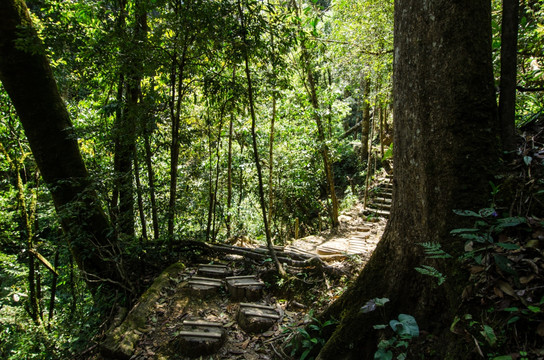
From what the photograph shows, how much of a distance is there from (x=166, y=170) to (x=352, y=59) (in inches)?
243

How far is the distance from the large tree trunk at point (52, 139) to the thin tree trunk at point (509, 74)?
14.7 ft

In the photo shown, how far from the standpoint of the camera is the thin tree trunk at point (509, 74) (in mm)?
1967

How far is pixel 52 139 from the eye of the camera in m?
4.32

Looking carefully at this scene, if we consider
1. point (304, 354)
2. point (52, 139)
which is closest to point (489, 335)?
point (304, 354)

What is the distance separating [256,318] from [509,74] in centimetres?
316

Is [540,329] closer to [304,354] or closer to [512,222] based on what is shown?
[512,222]

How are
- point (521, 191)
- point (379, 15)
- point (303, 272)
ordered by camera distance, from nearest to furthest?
point (521, 191) < point (303, 272) < point (379, 15)

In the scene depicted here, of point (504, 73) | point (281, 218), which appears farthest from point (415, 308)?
point (281, 218)

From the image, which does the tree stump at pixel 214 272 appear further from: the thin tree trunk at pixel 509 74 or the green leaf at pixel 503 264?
the thin tree trunk at pixel 509 74

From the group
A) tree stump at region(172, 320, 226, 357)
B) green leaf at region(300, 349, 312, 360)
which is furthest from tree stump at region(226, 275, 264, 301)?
green leaf at region(300, 349, 312, 360)

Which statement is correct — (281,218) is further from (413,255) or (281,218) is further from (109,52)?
(413,255)

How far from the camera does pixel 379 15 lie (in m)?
7.39

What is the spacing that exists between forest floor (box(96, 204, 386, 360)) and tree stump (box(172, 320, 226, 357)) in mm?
43

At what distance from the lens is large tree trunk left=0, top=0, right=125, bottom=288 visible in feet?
13.3
